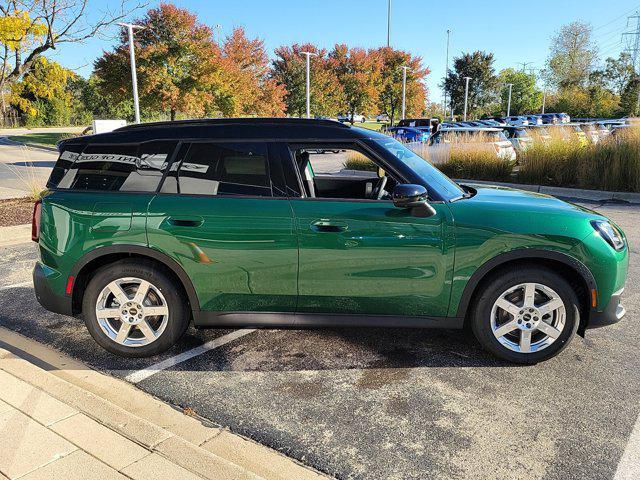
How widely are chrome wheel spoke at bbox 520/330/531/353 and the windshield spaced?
3.61 feet

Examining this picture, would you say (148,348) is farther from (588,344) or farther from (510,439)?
(588,344)

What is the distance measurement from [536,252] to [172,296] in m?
2.61

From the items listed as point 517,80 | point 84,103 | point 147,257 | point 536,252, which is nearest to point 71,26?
point 147,257

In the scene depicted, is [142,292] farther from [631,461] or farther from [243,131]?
[631,461]

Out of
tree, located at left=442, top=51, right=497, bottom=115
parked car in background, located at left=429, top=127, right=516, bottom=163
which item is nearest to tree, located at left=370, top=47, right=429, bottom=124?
tree, located at left=442, top=51, right=497, bottom=115

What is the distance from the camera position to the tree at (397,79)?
4534cm

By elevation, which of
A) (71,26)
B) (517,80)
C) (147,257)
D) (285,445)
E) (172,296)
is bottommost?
(285,445)

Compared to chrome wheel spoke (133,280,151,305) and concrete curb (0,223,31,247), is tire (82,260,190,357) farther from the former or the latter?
concrete curb (0,223,31,247)

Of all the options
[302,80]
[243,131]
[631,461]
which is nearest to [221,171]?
[243,131]

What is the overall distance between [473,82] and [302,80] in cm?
3145

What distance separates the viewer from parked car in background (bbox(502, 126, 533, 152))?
14602 millimetres

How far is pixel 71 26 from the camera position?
381 inches

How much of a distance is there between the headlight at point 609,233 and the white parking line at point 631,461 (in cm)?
130

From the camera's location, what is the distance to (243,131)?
373 cm
